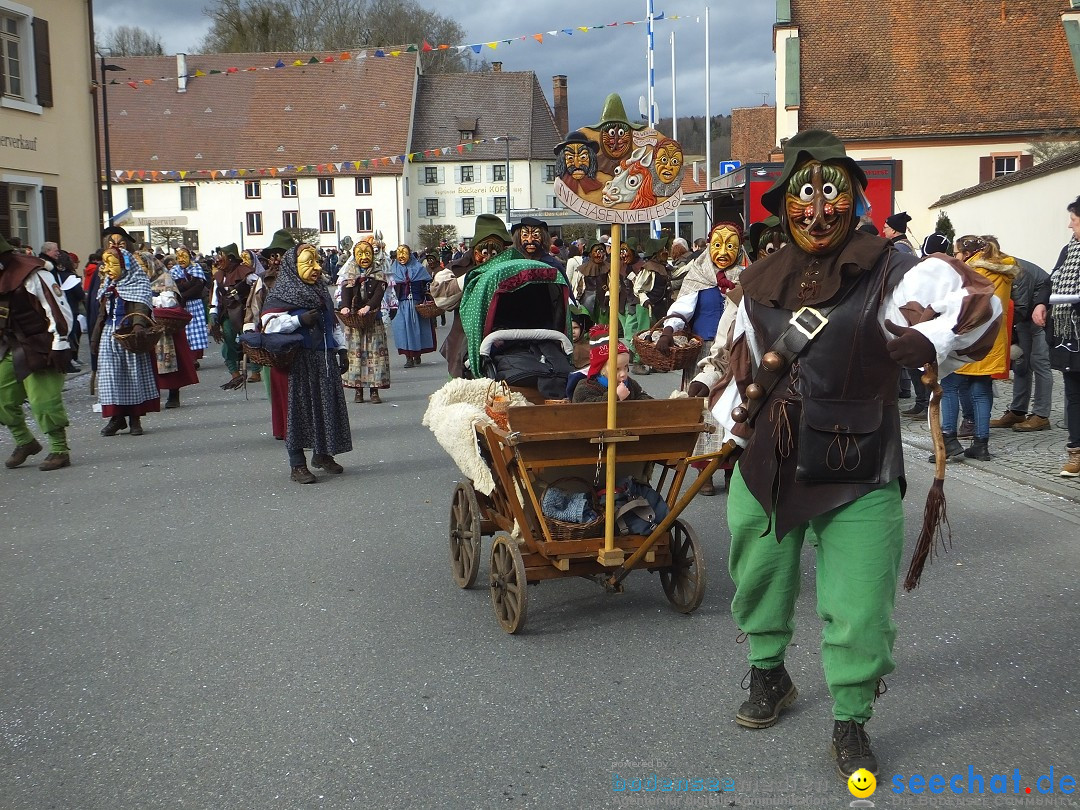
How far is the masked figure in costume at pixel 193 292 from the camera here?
17.5m

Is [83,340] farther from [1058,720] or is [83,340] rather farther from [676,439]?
[1058,720]

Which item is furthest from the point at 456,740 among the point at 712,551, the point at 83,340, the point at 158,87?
the point at 158,87

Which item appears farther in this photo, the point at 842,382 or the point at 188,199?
the point at 188,199

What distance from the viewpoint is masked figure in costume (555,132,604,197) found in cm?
526

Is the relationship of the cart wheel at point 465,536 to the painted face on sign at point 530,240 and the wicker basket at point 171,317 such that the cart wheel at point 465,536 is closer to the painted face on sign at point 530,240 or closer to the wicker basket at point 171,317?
the painted face on sign at point 530,240

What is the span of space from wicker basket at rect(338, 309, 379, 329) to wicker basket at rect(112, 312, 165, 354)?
265 cm

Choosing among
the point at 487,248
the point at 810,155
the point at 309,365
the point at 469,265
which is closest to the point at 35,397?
the point at 309,365

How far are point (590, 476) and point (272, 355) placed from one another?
15.0 feet

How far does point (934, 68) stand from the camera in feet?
136

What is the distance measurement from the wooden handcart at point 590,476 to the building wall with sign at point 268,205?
204 ft

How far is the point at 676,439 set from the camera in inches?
214

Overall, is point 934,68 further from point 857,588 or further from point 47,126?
point 857,588

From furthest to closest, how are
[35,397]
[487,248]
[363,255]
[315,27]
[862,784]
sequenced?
1. [315,27]
2. [363,255]
3. [35,397]
4. [487,248]
5. [862,784]

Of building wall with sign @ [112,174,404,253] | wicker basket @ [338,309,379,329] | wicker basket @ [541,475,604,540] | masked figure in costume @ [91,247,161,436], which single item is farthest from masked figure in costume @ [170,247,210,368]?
building wall with sign @ [112,174,404,253]
